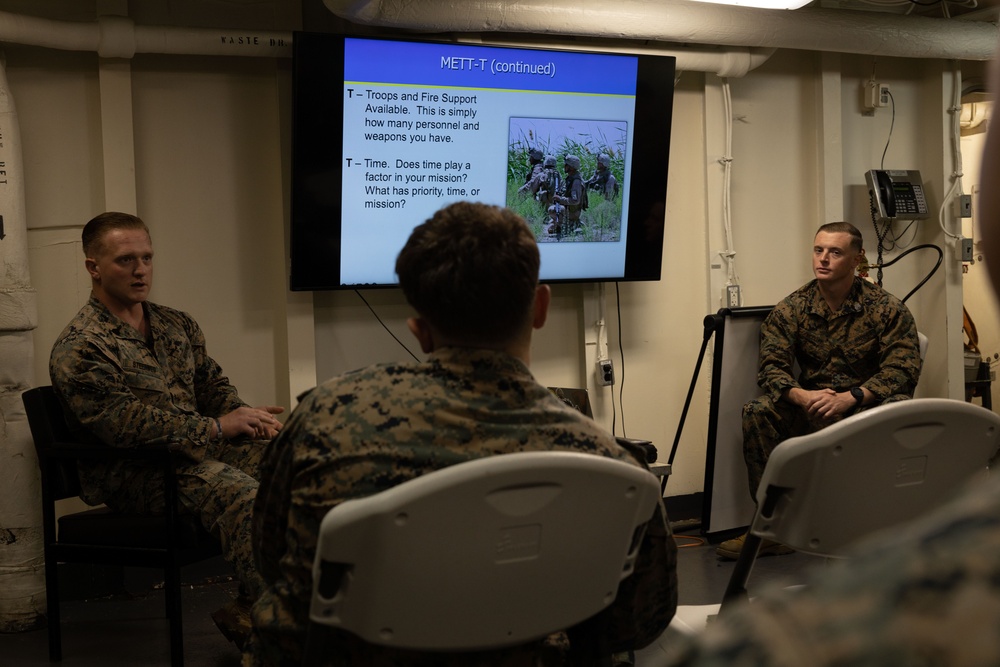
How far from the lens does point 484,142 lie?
4.05 metres

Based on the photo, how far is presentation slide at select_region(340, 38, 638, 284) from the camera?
12.6ft

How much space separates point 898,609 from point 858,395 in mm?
4116

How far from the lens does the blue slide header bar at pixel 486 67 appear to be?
12.3 ft

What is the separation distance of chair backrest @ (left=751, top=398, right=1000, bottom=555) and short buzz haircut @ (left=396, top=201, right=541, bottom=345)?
0.54 m

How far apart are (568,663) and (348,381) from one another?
24.0 inches

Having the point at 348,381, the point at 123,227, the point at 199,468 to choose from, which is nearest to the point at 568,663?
the point at 348,381

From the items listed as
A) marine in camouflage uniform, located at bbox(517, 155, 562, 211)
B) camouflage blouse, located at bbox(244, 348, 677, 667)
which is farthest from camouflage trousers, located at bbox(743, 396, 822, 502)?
camouflage blouse, located at bbox(244, 348, 677, 667)

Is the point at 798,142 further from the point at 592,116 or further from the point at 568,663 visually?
the point at 568,663

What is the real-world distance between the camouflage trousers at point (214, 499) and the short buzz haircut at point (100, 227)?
30.7 inches

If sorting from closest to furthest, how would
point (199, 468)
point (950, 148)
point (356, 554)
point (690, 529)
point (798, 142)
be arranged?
1. point (356, 554)
2. point (199, 468)
3. point (690, 529)
4. point (798, 142)
5. point (950, 148)

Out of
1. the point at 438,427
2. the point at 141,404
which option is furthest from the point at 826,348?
the point at 438,427

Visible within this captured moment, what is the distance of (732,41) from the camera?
439 cm

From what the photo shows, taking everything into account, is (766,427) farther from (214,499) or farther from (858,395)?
(214,499)

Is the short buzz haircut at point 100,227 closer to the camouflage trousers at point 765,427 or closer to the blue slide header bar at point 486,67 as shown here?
the blue slide header bar at point 486,67
